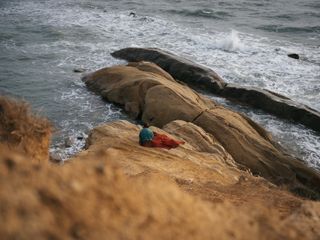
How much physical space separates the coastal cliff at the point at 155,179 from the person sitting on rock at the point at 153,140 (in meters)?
0.28

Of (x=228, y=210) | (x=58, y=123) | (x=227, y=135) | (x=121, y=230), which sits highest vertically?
(x=121, y=230)

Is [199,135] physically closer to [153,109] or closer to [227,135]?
[227,135]

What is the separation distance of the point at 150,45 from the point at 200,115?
13.8 m

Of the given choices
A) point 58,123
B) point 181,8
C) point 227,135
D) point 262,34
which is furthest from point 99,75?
point 181,8

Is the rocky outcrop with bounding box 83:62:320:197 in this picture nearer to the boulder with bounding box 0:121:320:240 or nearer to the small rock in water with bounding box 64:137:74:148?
the small rock in water with bounding box 64:137:74:148

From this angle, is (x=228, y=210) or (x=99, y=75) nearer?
(x=228, y=210)

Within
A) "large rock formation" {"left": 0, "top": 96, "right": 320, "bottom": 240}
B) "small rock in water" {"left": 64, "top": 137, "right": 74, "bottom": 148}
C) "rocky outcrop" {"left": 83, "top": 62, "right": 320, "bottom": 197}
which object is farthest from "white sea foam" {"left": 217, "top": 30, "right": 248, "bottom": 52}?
"large rock formation" {"left": 0, "top": 96, "right": 320, "bottom": 240}

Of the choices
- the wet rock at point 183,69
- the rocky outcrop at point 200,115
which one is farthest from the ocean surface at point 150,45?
the wet rock at point 183,69

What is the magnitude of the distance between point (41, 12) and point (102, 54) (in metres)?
13.4

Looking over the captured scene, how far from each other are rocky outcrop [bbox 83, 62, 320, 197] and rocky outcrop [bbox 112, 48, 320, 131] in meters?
2.11

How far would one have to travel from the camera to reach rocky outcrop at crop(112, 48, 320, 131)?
59.5 ft

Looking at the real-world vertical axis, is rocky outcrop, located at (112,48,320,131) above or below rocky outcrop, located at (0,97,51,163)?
below

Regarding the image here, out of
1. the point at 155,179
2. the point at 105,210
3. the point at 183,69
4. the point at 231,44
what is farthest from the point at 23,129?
the point at 231,44

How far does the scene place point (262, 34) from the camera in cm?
3206
